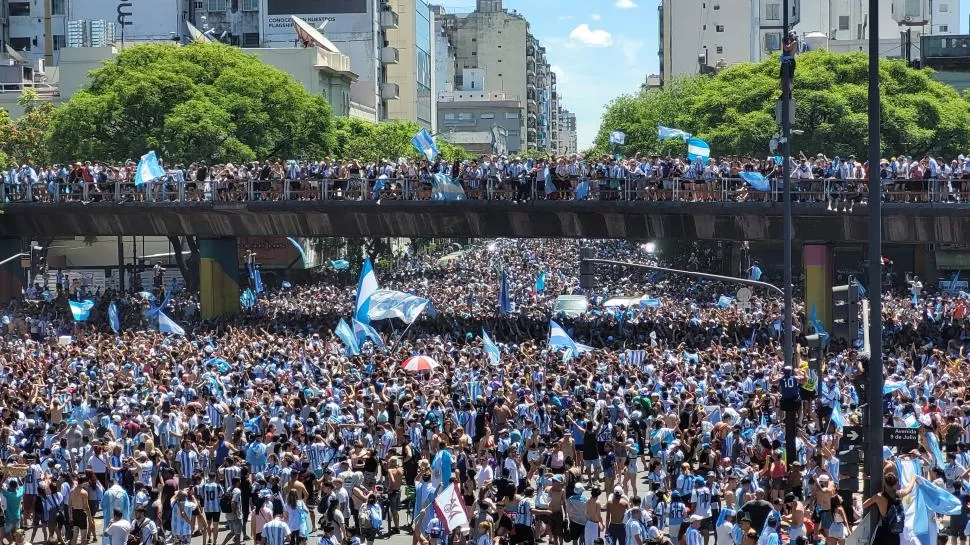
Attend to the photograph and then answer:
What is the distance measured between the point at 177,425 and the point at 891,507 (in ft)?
44.7

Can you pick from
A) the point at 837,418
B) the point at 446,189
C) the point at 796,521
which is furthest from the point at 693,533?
the point at 446,189

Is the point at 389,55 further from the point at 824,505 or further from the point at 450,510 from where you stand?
the point at 824,505

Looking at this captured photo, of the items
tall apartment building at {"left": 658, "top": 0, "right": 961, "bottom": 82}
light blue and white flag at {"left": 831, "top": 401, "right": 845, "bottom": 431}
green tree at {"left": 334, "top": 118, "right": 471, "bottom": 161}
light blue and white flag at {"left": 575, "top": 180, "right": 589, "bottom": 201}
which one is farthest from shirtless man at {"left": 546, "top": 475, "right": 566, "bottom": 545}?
tall apartment building at {"left": 658, "top": 0, "right": 961, "bottom": 82}

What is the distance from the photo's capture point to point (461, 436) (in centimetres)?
2373

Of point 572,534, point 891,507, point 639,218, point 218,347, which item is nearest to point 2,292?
point 218,347

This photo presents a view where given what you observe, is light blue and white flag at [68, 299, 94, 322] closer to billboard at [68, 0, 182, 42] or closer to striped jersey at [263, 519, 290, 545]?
striped jersey at [263, 519, 290, 545]

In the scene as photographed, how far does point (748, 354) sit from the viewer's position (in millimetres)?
34344

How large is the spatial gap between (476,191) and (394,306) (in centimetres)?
917

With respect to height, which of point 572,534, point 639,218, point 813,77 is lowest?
point 572,534

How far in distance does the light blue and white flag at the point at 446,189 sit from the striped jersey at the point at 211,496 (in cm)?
2403

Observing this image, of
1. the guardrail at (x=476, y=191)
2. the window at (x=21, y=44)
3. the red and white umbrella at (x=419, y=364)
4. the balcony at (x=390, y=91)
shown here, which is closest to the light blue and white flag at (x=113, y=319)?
the guardrail at (x=476, y=191)

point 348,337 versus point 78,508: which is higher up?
point 348,337

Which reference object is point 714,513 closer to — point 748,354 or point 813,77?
point 748,354

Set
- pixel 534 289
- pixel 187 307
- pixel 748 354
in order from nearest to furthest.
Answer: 1. pixel 748 354
2. pixel 187 307
3. pixel 534 289
